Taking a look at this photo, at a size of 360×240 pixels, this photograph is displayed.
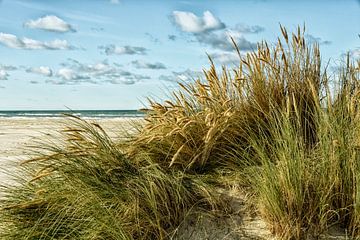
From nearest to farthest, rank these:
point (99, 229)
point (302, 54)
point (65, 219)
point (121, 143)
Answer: point (99, 229), point (65, 219), point (121, 143), point (302, 54)

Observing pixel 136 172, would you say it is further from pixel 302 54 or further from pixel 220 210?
pixel 302 54

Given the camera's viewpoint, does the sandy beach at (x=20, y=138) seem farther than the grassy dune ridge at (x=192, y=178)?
Yes

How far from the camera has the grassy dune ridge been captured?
3527mm

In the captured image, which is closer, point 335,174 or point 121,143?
point 335,174

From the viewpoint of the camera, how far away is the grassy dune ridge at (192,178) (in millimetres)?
3527

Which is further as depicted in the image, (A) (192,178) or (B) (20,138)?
(B) (20,138)

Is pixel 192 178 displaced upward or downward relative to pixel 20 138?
upward

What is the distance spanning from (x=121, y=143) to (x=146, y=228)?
3.62ft

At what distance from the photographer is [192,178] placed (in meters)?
4.00

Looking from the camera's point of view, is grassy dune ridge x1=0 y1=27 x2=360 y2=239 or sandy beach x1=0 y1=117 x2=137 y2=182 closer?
grassy dune ridge x1=0 y1=27 x2=360 y2=239

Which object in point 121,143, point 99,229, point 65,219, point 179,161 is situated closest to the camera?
point 99,229

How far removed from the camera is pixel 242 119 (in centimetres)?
461

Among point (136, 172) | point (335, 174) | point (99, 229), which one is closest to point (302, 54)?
point (335, 174)

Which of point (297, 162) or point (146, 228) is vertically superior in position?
point (297, 162)
